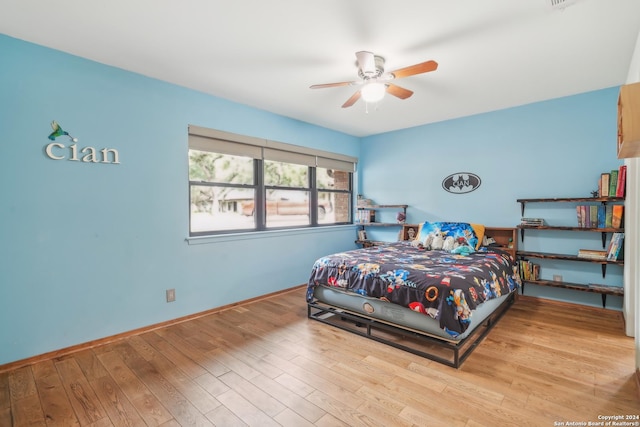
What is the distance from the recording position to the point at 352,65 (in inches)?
107

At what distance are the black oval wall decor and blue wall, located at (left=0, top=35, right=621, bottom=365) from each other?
9 centimetres

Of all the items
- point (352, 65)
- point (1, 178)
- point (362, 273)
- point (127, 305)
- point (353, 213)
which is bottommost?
point (127, 305)

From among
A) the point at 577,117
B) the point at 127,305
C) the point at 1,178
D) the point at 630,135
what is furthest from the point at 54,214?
the point at 577,117

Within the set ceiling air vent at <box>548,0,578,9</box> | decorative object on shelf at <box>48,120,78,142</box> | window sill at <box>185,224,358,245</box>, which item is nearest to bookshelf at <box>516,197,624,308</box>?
ceiling air vent at <box>548,0,578,9</box>

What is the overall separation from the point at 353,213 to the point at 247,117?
265 cm

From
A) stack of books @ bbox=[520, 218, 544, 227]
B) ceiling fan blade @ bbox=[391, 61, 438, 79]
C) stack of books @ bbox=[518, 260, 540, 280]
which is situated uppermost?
ceiling fan blade @ bbox=[391, 61, 438, 79]

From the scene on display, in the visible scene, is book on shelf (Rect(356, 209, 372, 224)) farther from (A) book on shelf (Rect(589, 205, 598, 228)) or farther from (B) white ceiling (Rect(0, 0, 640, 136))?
(A) book on shelf (Rect(589, 205, 598, 228))

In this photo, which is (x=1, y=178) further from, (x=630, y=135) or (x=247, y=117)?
(x=630, y=135)

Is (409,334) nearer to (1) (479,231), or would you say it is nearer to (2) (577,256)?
(1) (479,231)

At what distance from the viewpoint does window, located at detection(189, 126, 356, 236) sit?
11.5 ft

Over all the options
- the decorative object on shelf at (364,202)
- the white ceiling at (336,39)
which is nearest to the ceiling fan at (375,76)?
the white ceiling at (336,39)

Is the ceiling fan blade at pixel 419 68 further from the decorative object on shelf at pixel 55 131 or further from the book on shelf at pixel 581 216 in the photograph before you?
the decorative object on shelf at pixel 55 131

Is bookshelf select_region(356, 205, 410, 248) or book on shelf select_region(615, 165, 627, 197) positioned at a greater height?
book on shelf select_region(615, 165, 627, 197)

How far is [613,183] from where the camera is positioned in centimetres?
313
